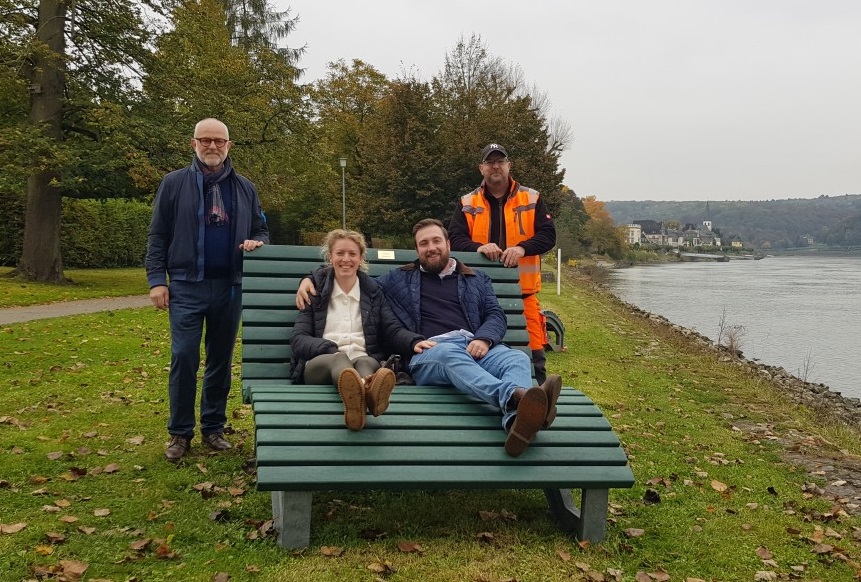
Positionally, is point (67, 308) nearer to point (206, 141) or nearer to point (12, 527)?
point (206, 141)

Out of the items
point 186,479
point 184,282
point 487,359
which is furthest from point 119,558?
point 487,359

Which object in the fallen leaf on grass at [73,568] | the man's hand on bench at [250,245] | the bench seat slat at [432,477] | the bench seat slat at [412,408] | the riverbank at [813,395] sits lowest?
the riverbank at [813,395]

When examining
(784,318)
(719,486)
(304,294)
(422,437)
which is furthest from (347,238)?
(784,318)

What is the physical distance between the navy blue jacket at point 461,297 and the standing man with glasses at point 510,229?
605mm

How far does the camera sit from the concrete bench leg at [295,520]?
11.7ft

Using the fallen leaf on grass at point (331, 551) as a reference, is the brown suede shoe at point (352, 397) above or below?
above

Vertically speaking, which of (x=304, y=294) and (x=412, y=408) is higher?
(x=304, y=294)

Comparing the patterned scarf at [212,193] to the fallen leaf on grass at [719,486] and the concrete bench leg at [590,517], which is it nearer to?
the concrete bench leg at [590,517]

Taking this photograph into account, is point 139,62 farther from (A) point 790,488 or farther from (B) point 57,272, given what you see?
(A) point 790,488

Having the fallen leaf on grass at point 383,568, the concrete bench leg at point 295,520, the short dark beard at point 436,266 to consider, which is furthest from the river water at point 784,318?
the concrete bench leg at point 295,520

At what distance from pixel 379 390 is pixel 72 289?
15.7 meters

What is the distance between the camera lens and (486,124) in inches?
1303

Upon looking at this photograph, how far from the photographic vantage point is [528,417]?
12.1 feet

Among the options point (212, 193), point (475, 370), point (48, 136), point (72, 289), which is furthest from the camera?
point (72, 289)
